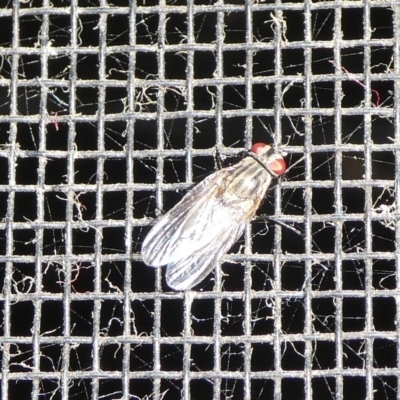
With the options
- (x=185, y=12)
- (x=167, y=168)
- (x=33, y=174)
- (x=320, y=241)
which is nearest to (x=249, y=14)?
(x=185, y=12)

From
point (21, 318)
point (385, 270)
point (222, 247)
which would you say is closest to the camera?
point (222, 247)

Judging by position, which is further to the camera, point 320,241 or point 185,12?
point 320,241

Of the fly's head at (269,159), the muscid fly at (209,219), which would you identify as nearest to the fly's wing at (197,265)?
the muscid fly at (209,219)

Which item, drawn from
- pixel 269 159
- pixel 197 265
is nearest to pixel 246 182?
pixel 269 159

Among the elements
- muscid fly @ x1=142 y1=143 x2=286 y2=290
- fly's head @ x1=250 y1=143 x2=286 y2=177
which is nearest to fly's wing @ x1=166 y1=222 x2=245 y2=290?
muscid fly @ x1=142 y1=143 x2=286 y2=290

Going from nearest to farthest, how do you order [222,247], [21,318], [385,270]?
1. [222,247]
2. [385,270]
3. [21,318]

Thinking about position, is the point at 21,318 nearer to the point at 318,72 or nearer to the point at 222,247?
the point at 222,247

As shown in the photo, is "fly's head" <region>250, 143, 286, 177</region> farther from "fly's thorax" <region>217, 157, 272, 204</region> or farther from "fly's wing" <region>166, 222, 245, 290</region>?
"fly's wing" <region>166, 222, 245, 290</region>

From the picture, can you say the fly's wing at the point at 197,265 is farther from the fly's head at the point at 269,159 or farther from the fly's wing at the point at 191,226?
the fly's head at the point at 269,159
